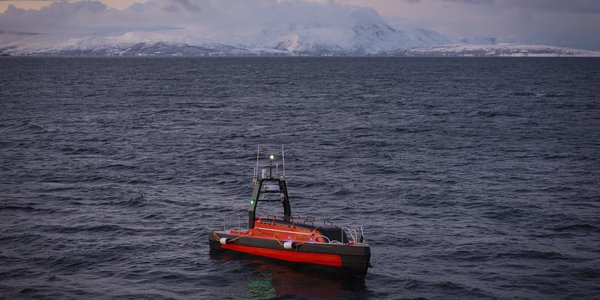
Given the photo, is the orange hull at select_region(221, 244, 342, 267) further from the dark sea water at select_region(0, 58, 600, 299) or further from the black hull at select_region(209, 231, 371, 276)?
the dark sea water at select_region(0, 58, 600, 299)

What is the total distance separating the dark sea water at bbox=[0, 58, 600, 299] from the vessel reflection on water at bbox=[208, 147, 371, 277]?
30.2 inches

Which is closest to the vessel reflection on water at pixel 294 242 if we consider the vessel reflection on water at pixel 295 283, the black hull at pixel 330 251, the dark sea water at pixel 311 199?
the black hull at pixel 330 251

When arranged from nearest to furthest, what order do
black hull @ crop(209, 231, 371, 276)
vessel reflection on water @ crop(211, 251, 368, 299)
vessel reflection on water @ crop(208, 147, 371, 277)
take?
vessel reflection on water @ crop(211, 251, 368, 299)
black hull @ crop(209, 231, 371, 276)
vessel reflection on water @ crop(208, 147, 371, 277)

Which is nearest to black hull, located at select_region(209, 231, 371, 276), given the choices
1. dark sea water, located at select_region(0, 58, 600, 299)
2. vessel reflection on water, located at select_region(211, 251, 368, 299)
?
vessel reflection on water, located at select_region(211, 251, 368, 299)

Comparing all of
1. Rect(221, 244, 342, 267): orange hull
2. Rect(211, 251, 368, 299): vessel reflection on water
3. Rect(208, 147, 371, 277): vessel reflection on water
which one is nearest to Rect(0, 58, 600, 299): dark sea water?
Rect(211, 251, 368, 299): vessel reflection on water

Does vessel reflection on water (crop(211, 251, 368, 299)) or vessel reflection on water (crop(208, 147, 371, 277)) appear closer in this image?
vessel reflection on water (crop(211, 251, 368, 299))

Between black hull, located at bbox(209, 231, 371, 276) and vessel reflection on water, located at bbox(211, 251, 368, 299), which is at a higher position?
black hull, located at bbox(209, 231, 371, 276)

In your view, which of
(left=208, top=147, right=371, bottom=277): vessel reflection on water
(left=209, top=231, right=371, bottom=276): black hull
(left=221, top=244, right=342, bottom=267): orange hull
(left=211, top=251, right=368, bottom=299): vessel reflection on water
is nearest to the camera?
(left=211, top=251, right=368, bottom=299): vessel reflection on water

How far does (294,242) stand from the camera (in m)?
34.5

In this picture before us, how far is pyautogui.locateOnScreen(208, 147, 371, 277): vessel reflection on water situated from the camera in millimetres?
33125

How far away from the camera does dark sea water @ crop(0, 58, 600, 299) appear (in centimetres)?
3356

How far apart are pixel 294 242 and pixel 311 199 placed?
1654 cm

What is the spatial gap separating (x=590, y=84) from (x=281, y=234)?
158501 millimetres

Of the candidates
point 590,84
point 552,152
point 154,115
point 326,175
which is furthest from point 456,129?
point 590,84
